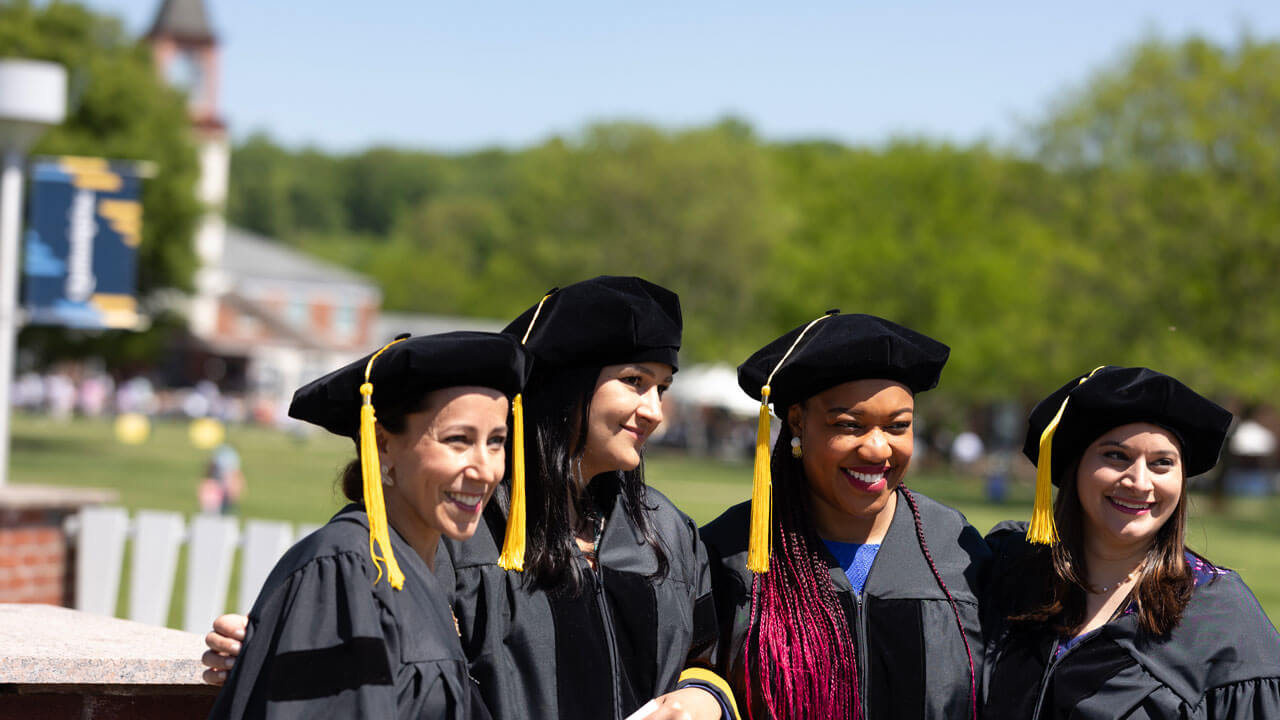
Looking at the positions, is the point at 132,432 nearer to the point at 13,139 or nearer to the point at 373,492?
the point at 13,139

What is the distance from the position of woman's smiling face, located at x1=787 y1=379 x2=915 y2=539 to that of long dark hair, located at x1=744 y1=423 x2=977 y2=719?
131 millimetres

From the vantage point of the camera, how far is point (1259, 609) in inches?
139

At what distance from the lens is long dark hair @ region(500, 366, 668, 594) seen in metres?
3.64

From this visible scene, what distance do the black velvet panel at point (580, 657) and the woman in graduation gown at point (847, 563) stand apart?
0.43 m

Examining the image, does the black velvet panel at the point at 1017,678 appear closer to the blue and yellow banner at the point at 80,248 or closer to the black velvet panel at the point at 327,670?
the black velvet panel at the point at 327,670

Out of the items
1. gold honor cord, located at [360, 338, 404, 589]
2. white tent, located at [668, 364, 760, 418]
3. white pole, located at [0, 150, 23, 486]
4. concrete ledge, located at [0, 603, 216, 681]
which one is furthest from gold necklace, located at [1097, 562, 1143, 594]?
white tent, located at [668, 364, 760, 418]

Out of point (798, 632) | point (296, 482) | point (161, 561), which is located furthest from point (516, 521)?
point (296, 482)

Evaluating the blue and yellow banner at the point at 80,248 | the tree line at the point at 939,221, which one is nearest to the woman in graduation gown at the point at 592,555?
the blue and yellow banner at the point at 80,248

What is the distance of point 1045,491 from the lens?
3.71 meters

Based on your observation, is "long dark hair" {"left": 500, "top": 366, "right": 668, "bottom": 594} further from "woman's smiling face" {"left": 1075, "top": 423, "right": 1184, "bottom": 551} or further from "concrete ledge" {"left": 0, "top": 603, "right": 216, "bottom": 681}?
"woman's smiling face" {"left": 1075, "top": 423, "right": 1184, "bottom": 551}

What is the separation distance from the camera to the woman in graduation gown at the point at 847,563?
373cm

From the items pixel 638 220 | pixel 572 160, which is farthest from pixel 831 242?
pixel 572 160

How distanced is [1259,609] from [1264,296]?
29.3m

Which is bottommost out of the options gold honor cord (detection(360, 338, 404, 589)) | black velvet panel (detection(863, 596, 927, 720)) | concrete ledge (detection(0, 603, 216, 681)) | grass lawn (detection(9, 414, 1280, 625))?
grass lawn (detection(9, 414, 1280, 625))
